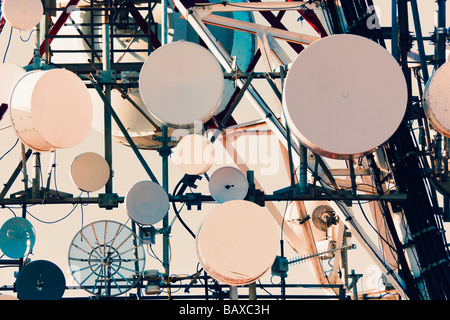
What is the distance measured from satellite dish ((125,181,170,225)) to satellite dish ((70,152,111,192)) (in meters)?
0.69

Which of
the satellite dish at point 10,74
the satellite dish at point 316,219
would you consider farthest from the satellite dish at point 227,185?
the satellite dish at point 316,219

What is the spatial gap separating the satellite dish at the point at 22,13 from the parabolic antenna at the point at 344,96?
21.3ft

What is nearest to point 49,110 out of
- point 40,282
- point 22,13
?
point 40,282

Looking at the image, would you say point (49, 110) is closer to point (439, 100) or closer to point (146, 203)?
point (146, 203)

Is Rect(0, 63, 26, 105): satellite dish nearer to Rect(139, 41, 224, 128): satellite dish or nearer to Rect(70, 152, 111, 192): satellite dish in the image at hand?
Rect(70, 152, 111, 192): satellite dish

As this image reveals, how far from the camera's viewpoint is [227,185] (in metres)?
18.9

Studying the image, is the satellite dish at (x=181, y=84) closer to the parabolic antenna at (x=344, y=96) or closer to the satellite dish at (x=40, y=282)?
the parabolic antenna at (x=344, y=96)

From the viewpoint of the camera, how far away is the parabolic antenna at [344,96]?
1489 centimetres

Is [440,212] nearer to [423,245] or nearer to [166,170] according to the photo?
[423,245]

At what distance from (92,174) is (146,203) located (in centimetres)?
118
